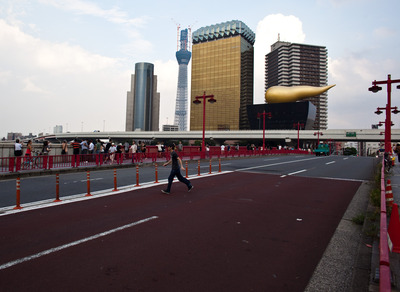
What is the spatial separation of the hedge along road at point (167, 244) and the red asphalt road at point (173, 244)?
0.05ft

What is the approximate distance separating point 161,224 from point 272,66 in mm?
209911

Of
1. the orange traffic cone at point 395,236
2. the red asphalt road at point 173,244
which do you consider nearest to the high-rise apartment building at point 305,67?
the red asphalt road at point 173,244

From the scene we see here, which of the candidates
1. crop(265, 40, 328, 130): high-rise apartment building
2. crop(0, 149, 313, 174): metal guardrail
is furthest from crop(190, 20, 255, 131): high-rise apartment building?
crop(0, 149, 313, 174): metal guardrail

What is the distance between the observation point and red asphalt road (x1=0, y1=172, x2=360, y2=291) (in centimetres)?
342

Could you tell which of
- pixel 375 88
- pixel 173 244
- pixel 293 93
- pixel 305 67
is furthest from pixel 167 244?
pixel 305 67

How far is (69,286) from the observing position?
3260mm

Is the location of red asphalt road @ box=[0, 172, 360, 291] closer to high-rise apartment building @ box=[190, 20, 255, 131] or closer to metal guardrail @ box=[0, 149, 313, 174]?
metal guardrail @ box=[0, 149, 313, 174]

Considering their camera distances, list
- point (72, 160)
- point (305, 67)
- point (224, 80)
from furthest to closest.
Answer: point (305, 67) < point (224, 80) < point (72, 160)

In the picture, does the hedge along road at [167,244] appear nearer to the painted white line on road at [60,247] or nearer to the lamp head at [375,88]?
the painted white line on road at [60,247]

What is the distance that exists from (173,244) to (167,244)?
107 millimetres

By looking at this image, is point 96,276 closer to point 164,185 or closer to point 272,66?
point 164,185

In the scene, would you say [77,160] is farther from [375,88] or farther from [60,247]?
[375,88]

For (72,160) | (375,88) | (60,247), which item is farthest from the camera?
(375,88)

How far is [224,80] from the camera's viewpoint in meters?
179
